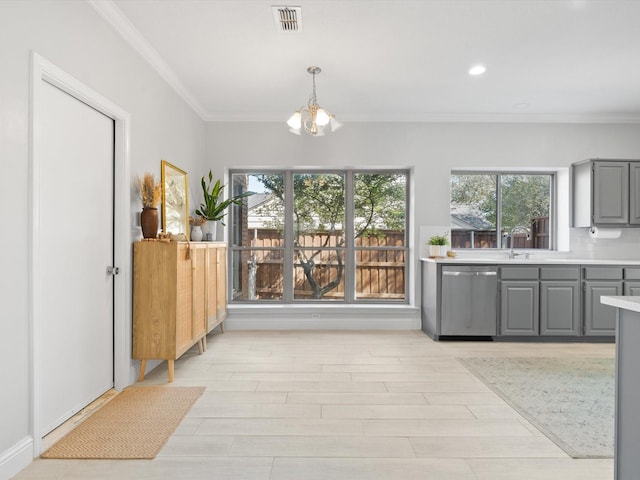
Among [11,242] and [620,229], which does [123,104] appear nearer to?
[11,242]

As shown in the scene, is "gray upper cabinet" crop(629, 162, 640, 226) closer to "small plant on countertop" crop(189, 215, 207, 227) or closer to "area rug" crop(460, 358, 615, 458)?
"area rug" crop(460, 358, 615, 458)

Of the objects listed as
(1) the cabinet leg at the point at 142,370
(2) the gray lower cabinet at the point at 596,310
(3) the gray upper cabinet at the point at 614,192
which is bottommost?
(1) the cabinet leg at the point at 142,370

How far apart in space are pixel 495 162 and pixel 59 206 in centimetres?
461

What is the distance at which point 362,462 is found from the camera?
2.04 m

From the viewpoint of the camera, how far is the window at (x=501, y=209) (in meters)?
5.36

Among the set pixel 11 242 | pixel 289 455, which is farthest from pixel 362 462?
pixel 11 242

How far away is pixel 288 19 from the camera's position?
2924mm

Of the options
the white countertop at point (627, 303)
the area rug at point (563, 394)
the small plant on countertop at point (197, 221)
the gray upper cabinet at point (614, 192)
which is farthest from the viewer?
the gray upper cabinet at point (614, 192)

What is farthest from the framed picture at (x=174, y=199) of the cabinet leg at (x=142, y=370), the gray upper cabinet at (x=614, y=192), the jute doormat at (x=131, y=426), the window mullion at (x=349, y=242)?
the gray upper cabinet at (x=614, y=192)

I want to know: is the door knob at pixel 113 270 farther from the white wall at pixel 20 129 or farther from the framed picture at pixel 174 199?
the framed picture at pixel 174 199

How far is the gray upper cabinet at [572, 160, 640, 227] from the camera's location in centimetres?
475

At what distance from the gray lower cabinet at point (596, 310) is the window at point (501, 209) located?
2.92 feet

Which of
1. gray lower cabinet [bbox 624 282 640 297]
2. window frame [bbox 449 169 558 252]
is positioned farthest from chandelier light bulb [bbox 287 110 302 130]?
gray lower cabinet [bbox 624 282 640 297]

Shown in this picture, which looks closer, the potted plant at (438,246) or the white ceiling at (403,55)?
the white ceiling at (403,55)
